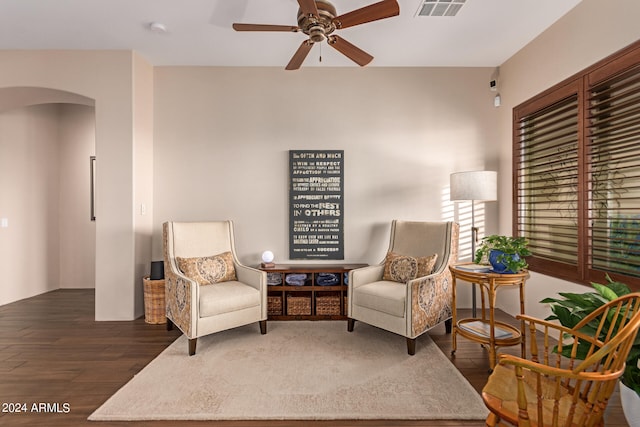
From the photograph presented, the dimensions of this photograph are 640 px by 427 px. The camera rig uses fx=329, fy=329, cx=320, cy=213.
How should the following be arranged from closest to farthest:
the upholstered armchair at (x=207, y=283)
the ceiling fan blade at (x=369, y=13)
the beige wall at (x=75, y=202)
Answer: the ceiling fan blade at (x=369, y=13)
the upholstered armchair at (x=207, y=283)
the beige wall at (x=75, y=202)

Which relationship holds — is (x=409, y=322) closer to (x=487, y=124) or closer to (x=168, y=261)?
(x=168, y=261)

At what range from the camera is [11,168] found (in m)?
4.20

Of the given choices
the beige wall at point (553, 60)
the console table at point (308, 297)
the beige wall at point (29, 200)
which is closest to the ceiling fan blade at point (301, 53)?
the console table at point (308, 297)

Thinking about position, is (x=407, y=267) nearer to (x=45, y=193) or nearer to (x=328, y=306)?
(x=328, y=306)

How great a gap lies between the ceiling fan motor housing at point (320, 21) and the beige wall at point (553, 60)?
2063mm

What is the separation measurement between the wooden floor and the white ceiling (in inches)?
114

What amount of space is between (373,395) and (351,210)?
2.18 metres

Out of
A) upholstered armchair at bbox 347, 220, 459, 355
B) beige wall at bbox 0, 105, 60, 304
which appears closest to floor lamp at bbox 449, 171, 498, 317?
upholstered armchair at bbox 347, 220, 459, 355

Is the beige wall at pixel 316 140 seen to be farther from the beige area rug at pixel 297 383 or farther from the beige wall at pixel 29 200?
the beige wall at pixel 29 200

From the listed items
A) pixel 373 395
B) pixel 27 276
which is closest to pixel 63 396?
pixel 373 395

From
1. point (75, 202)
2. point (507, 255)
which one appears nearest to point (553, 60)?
point (507, 255)

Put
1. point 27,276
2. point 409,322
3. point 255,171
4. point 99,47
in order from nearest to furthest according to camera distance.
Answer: point 409,322
point 99,47
point 255,171
point 27,276

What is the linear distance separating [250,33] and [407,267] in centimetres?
274

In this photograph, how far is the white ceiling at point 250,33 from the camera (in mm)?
2770
